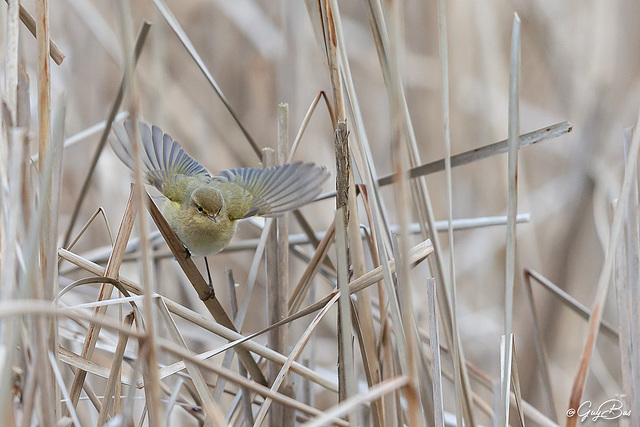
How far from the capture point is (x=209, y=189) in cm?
161

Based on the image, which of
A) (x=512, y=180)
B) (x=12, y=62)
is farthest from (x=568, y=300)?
(x=12, y=62)

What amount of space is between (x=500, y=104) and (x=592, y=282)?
28.5 inches

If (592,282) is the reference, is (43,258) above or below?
below

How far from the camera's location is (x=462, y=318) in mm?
2326

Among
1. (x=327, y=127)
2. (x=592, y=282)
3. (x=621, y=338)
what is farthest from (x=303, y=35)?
(x=621, y=338)

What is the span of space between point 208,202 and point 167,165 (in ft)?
0.84

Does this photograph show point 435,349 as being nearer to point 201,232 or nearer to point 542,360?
point 542,360

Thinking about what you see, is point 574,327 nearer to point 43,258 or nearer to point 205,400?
point 205,400

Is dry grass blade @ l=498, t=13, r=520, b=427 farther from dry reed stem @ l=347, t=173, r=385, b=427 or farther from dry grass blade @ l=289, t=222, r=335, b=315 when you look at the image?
dry grass blade @ l=289, t=222, r=335, b=315

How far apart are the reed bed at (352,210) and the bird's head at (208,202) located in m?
0.15

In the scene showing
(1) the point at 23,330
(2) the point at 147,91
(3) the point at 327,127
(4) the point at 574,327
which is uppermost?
(2) the point at 147,91

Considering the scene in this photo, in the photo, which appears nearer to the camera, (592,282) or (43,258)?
(43,258)

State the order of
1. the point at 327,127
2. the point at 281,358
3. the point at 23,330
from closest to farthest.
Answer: the point at 23,330 → the point at 281,358 → the point at 327,127

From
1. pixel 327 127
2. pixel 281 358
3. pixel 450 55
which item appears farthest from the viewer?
pixel 327 127
